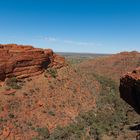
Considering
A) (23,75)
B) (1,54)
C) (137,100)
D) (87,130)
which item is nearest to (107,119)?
(87,130)

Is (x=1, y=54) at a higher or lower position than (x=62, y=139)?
higher

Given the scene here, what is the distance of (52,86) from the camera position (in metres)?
64.1

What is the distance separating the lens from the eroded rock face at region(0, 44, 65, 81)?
57.4 metres

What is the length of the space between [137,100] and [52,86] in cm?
4730

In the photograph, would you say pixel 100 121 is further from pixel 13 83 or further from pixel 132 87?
pixel 132 87

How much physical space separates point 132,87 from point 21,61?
4493 cm

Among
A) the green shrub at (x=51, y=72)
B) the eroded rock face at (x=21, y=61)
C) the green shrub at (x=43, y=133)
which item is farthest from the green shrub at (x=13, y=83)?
the green shrub at (x=43, y=133)

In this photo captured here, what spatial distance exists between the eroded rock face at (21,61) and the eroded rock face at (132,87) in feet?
134

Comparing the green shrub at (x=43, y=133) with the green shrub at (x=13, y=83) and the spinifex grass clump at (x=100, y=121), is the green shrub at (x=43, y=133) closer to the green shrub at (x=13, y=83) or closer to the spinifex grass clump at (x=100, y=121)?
the spinifex grass clump at (x=100, y=121)

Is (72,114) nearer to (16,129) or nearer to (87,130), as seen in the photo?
(87,130)

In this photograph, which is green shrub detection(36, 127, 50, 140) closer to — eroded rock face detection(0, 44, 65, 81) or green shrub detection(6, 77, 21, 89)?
green shrub detection(6, 77, 21, 89)

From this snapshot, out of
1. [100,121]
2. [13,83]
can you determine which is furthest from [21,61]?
[100,121]

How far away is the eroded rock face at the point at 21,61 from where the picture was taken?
188 ft

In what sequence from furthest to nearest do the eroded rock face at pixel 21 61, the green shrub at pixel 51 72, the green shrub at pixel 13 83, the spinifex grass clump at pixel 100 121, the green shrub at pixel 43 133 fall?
the green shrub at pixel 51 72 → the green shrub at pixel 13 83 → the eroded rock face at pixel 21 61 → the spinifex grass clump at pixel 100 121 → the green shrub at pixel 43 133
